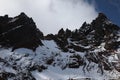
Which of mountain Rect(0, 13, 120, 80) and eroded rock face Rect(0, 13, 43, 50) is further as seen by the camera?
eroded rock face Rect(0, 13, 43, 50)

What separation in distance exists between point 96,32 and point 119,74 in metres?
47.5

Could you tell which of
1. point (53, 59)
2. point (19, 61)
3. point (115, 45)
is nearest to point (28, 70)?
point (19, 61)

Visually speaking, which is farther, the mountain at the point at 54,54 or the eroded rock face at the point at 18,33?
the eroded rock face at the point at 18,33

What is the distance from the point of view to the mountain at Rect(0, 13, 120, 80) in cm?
14862

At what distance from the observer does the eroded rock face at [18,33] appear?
549 ft

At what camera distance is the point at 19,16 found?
18512cm

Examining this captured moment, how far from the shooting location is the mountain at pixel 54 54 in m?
149

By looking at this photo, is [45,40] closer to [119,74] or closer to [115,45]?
[115,45]

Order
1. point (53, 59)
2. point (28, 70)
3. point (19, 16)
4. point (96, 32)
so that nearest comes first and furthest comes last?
point (28, 70) < point (53, 59) < point (19, 16) < point (96, 32)

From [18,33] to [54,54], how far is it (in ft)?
70.7

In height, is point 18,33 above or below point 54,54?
above

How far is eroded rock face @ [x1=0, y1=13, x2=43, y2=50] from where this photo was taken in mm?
167250

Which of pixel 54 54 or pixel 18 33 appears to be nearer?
pixel 54 54

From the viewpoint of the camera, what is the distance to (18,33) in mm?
172875
